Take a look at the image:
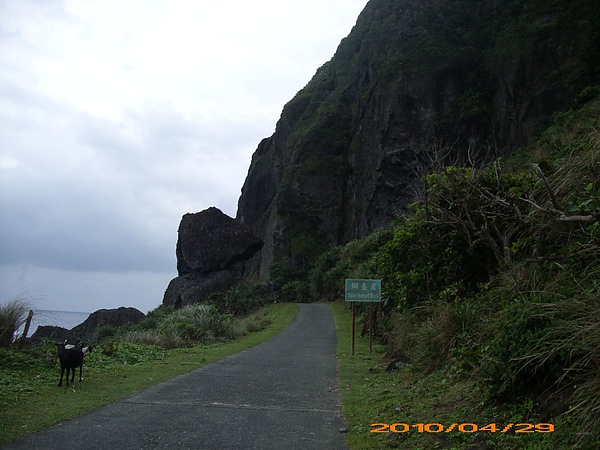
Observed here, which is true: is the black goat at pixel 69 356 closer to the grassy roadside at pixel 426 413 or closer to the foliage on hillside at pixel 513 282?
the grassy roadside at pixel 426 413

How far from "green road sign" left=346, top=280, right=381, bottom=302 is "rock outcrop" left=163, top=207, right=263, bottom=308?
88.2ft

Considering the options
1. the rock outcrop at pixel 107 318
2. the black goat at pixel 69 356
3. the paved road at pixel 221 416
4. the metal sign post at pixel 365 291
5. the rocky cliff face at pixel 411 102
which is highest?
the rocky cliff face at pixel 411 102

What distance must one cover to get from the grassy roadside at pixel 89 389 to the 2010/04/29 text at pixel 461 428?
3.93 m

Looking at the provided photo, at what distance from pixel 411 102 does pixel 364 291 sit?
129 feet

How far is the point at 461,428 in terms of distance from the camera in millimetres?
5242

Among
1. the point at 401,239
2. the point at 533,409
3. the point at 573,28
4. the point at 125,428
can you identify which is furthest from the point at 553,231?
the point at 573,28

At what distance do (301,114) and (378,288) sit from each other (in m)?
64.5

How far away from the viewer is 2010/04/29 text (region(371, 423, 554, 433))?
4.65 metres

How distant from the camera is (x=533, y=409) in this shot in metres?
5.04

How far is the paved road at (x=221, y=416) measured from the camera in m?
A: 5.61

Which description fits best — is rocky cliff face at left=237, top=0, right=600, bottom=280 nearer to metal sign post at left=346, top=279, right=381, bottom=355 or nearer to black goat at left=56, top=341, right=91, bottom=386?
metal sign post at left=346, top=279, right=381, bottom=355

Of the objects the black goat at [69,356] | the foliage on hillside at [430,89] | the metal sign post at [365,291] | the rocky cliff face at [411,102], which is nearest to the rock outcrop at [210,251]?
the foliage on hillside at [430,89]

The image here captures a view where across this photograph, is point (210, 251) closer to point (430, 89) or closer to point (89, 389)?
point (430, 89)

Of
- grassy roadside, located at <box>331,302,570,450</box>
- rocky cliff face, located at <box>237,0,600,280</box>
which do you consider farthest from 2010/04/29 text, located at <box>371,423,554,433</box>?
rocky cliff face, located at <box>237,0,600,280</box>
